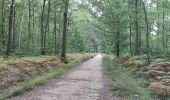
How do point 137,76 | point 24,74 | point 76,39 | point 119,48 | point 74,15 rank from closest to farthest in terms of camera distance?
1. point 24,74
2. point 137,76
3. point 119,48
4. point 74,15
5. point 76,39

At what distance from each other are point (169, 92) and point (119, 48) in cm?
3159

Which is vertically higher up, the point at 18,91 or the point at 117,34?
the point at 117,34

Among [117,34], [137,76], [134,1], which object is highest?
[134,1]

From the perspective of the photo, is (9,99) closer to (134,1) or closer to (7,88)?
(7,88)

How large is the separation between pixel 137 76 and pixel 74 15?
36.8 m

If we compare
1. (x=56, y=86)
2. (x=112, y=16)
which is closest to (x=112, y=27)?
(x=112, y=16)

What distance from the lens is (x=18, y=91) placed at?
1125 centimetres

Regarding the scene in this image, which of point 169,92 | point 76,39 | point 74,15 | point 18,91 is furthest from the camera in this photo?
point 76,39

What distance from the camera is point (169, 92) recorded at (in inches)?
474

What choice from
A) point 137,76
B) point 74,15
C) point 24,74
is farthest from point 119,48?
point 24,74

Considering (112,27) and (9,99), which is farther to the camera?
(112,27)

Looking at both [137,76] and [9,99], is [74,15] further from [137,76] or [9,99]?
[9,99]

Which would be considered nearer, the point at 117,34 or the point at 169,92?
the point at 169,92

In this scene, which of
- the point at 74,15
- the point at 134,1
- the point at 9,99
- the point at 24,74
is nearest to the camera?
the point at 9,99
